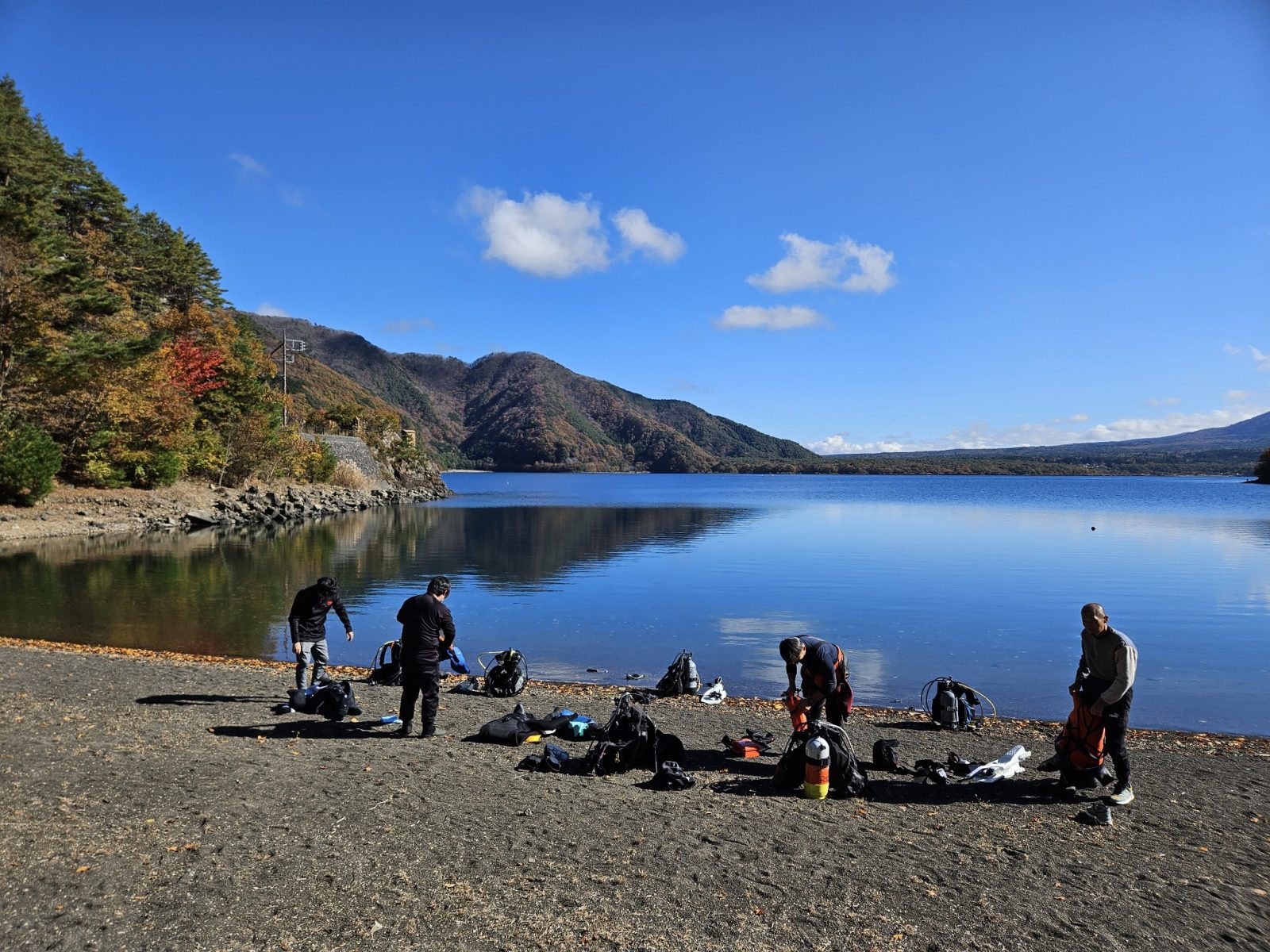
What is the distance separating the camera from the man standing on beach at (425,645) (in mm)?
8594

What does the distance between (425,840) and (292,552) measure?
30.7m

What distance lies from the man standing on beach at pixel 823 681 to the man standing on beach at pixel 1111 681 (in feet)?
7.49

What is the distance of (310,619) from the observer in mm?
10305

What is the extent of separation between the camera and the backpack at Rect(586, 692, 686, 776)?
26.1 feet

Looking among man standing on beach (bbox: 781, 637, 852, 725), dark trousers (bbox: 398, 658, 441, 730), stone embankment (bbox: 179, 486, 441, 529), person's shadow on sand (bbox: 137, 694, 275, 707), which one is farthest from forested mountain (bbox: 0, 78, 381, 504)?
man standing on beach (bbox: 781, 637, 852, 725)

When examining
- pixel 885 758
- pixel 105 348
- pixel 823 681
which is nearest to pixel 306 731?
pixel 823 681

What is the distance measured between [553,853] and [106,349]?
38.2 meters

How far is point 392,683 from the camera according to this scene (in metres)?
11.9

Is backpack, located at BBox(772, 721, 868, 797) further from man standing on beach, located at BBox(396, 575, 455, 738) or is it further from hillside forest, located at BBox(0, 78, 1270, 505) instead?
hillside forest, located at BBox(0, 78, 1270, 505)

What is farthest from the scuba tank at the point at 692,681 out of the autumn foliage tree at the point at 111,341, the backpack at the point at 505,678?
the autumn foliage tree at the point at 111,341

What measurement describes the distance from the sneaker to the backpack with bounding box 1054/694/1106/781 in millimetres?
233

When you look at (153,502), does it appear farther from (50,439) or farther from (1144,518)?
(1144,518)

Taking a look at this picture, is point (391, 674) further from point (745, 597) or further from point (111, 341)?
point (111, 341)

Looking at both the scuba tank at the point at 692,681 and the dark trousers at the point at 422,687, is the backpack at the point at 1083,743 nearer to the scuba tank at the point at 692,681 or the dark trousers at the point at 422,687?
the scuba tank at the point at 692,681
